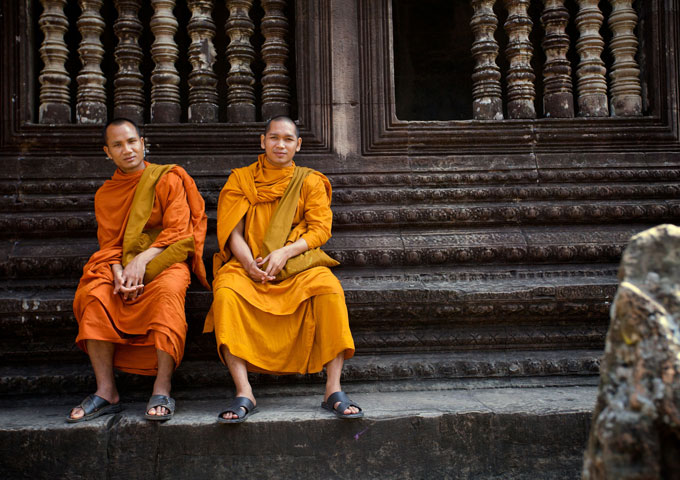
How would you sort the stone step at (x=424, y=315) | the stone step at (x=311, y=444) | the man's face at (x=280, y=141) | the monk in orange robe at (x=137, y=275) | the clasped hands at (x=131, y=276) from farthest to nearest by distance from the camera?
the man's face at (x=280, y=141), the stone step at (x=424, y=315), the clasped hands at (x=131, y=276), the monk in orange robe at (x=137, y=275), the stone step at (x=311, y=444)

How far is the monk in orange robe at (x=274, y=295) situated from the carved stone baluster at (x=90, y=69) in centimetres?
128

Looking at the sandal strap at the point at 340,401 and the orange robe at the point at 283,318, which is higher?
the orange robe at the point at 283,318

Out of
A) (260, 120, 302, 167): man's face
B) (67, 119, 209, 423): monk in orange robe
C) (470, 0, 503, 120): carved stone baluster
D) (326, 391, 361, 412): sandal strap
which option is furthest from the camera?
(470, 0, 503, 120): carved stone baluster

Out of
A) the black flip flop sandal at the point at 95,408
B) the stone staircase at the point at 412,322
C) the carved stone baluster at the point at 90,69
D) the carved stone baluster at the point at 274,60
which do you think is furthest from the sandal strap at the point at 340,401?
the carved stone baluster at the point at 90,69

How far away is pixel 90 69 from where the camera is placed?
3992 mm

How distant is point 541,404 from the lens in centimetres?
297

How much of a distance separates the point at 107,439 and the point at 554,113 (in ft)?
11.9

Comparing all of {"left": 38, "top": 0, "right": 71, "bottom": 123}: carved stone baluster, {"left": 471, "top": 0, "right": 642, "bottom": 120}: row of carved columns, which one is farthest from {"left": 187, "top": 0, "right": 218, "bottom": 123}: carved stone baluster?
{"left": 471, "top": 0, "right": 642, "bottom": 120}: row of carved columns

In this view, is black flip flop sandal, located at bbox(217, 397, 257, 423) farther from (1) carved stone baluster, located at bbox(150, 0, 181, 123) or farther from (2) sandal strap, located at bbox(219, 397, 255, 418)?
(1) carved stone baluster, located at bbox(150, 0, 181, 123)

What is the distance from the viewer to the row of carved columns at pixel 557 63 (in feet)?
13.4

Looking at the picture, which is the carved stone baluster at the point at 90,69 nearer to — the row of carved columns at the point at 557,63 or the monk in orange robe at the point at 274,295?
the monk in orange robe at the point at 274,295

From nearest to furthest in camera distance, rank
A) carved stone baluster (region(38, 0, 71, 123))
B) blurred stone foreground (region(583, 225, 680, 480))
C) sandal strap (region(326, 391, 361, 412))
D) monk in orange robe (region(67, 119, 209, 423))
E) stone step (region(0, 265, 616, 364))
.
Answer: blurred stone foreground (region(583, 225, 680, 480)) < sandal strap (region(326, 391, 361, 412)) < monk in orange robe (region(67, 119, 209, 423)) < stone step (region(0, 265, 616, 364)) < carved stone baluster (region(38, 0, 71, 123))

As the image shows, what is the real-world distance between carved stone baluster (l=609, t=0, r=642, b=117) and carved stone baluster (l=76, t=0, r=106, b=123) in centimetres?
380

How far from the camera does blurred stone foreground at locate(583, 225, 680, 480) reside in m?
1.38
